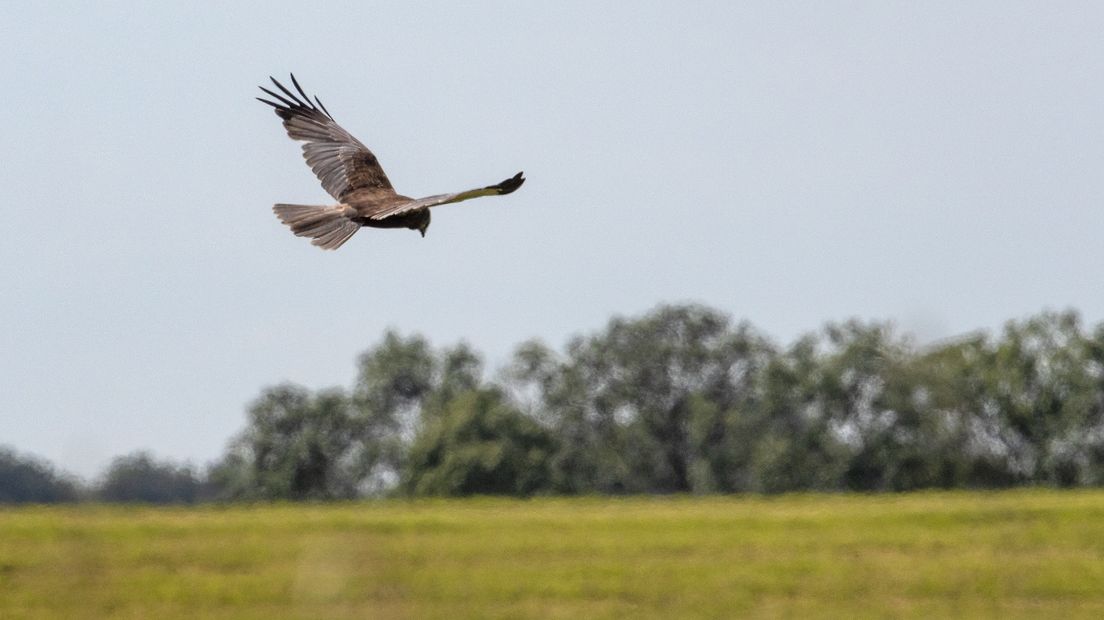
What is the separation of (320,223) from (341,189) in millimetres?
1140

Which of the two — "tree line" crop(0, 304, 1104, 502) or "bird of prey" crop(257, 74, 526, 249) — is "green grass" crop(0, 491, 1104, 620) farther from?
"tree line" crop(0, 304, 1104, 502)

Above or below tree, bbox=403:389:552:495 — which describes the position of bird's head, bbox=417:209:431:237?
below

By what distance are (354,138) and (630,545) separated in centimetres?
561

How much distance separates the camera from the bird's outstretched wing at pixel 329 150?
26.8 feet

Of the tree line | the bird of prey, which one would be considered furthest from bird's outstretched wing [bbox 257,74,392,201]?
the tree line

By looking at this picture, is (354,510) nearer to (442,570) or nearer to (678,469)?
(442,570)

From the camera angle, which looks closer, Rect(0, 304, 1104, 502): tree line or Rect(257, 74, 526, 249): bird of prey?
Rect(257, 74, 526, 249): bird of prey

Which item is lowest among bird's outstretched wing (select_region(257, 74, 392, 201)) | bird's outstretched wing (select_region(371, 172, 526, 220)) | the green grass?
the green grass

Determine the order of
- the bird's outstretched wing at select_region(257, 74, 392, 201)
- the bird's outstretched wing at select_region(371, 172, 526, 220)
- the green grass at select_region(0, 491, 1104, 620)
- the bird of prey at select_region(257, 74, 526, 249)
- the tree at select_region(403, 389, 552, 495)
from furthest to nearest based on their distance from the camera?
the tree at select_region(403, 389, 552, 495) < the green grass at select_region(0, 491, 1104, 620) < the bird's outstretched wing at select_region(257, 74, 392, 201) < the bird of prey at select_region(257, 74, 526, 249) < the bird's outstretched wing at select_region(371, 172, 526, 220)

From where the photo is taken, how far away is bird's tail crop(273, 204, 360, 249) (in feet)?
21.9

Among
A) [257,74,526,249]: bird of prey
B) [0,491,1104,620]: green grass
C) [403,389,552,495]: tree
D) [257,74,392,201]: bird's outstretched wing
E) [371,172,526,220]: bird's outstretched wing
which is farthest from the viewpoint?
[403,389,552,495]: tree

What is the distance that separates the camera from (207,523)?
1418 centimetres

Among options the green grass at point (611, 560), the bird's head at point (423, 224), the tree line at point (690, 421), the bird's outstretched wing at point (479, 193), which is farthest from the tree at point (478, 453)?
the bird's outstretched wing at point (479, 193)

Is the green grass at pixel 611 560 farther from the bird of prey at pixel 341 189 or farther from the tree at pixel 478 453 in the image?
the tree at pixel 478 453
